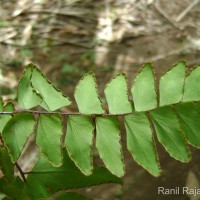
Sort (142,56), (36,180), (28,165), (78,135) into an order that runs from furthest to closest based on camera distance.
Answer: (142,56)
(28,165)
(36,180)
(78,135)

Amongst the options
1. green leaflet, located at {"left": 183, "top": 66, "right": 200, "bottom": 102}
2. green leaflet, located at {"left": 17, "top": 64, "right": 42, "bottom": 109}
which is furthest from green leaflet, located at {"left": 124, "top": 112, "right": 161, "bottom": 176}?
green leaflet, located at {"left": 17, "top": 64, "right": 42, "bottom": 109}

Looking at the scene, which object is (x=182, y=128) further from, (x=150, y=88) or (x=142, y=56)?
(x=142, y=56)

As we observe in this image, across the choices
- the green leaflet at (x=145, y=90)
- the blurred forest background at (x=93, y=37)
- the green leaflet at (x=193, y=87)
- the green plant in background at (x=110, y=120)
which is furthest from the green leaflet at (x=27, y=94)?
the blurred forest background at (x=93, y=37)

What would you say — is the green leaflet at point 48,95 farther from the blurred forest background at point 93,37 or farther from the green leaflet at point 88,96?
the blurred forest background at point 93,37

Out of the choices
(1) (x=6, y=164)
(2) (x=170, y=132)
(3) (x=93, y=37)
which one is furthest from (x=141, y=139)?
(3) (x=93, y=37)

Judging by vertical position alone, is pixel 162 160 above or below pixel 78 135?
below

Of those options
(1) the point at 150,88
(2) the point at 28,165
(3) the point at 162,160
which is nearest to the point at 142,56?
(3) the point at 162,160

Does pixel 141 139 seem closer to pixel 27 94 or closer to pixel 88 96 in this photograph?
pixel 88 96
